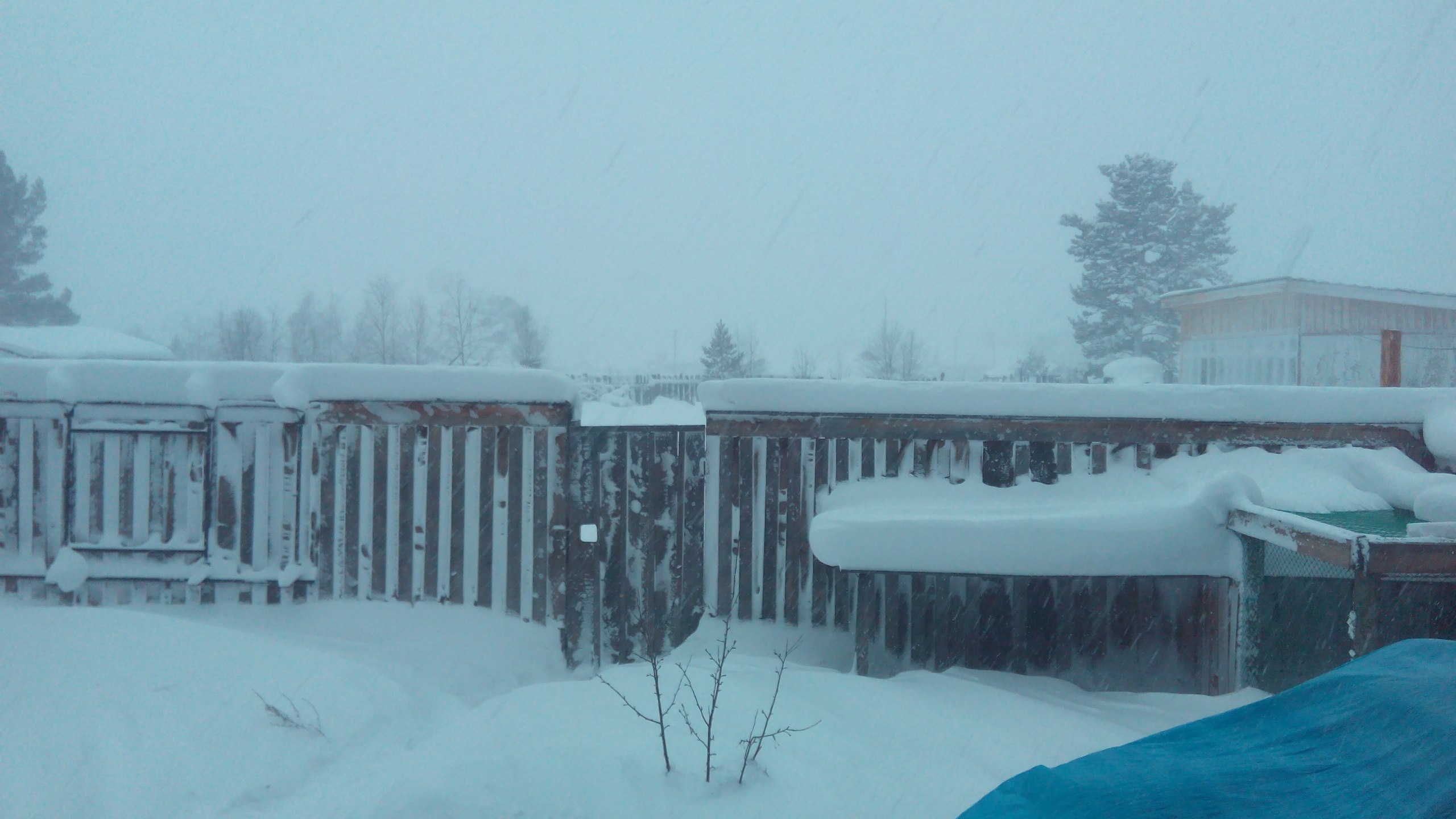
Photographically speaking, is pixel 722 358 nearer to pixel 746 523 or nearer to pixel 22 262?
pixel 746 523

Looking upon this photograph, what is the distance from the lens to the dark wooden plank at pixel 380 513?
4.46m

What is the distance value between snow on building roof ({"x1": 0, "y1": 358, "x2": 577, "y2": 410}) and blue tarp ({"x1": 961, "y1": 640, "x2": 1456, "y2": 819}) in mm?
3229

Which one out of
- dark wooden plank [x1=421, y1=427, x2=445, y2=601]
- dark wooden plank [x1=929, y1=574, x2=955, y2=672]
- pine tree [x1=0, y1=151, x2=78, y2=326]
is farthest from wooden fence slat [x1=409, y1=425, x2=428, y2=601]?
pine tree [x1=0, y1=151, x2=78, y2=326]

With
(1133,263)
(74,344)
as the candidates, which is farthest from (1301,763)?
(1133,263)

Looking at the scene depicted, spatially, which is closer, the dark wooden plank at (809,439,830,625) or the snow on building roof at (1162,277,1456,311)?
the dark wooden plank at (809,439,830,625)

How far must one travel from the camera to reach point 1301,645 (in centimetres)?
431

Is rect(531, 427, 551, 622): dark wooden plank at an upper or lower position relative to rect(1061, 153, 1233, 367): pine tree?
lower

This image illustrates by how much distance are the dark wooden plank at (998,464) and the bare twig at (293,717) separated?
11.3 feet

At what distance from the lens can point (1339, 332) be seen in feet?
52.6

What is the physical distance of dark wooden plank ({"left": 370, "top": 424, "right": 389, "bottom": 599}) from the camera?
4457mm

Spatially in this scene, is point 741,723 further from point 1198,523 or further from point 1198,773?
point 1198,523

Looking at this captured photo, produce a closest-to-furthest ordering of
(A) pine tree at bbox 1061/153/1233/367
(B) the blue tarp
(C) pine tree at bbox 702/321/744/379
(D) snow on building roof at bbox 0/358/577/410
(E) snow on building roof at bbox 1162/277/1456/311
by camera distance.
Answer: (B) the blue tarp
(D) snow on building roof at bbox 0/358/577/410
(E) snow on building roof at bbox 1162/277/1456/311
(C) pine tree at bbox 702/321/744/379
(A) pine tree at bbox 1061/153/1233/367

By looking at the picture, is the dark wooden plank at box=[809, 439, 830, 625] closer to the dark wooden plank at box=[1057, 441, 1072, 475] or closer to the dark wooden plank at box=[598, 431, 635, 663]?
the dark wooden plank at box=[598, 431, 635, 663]

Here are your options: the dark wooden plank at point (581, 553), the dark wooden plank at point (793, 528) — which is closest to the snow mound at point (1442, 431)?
the dark wooden plank at point (793, 528)
